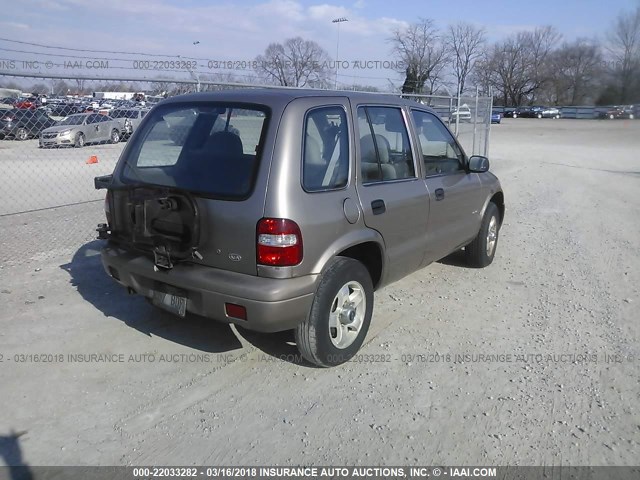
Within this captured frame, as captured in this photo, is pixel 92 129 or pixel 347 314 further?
pixel 92 129

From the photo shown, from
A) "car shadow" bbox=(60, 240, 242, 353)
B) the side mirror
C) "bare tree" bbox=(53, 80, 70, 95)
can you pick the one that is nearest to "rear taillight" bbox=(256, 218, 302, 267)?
"car shadow" bbox=(60, 240, 242, 353)

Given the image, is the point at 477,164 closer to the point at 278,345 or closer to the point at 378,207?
the point at 378,207

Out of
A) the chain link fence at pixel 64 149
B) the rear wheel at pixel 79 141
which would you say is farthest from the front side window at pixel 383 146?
the rear wheel at pixel 79 141

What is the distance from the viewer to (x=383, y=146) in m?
4.12

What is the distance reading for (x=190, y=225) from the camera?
3330 mm

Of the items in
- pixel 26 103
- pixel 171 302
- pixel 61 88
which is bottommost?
pixel 171 302

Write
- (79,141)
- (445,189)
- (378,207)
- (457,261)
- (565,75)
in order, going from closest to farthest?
(378,207) < (445,189) < (457,261) < (79,141) < (565,75)

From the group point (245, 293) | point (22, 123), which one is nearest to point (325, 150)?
point (245, 293)

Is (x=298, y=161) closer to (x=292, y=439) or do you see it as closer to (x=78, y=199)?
(x=292, y=439)

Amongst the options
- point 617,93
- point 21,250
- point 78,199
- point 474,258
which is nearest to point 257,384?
point 474,258

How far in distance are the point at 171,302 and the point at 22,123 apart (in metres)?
8.90

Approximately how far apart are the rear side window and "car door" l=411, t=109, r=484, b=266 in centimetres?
107

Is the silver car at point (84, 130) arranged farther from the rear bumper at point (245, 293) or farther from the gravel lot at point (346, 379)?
the rear bumper at point (245, 293)

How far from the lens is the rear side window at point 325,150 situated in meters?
3.41
